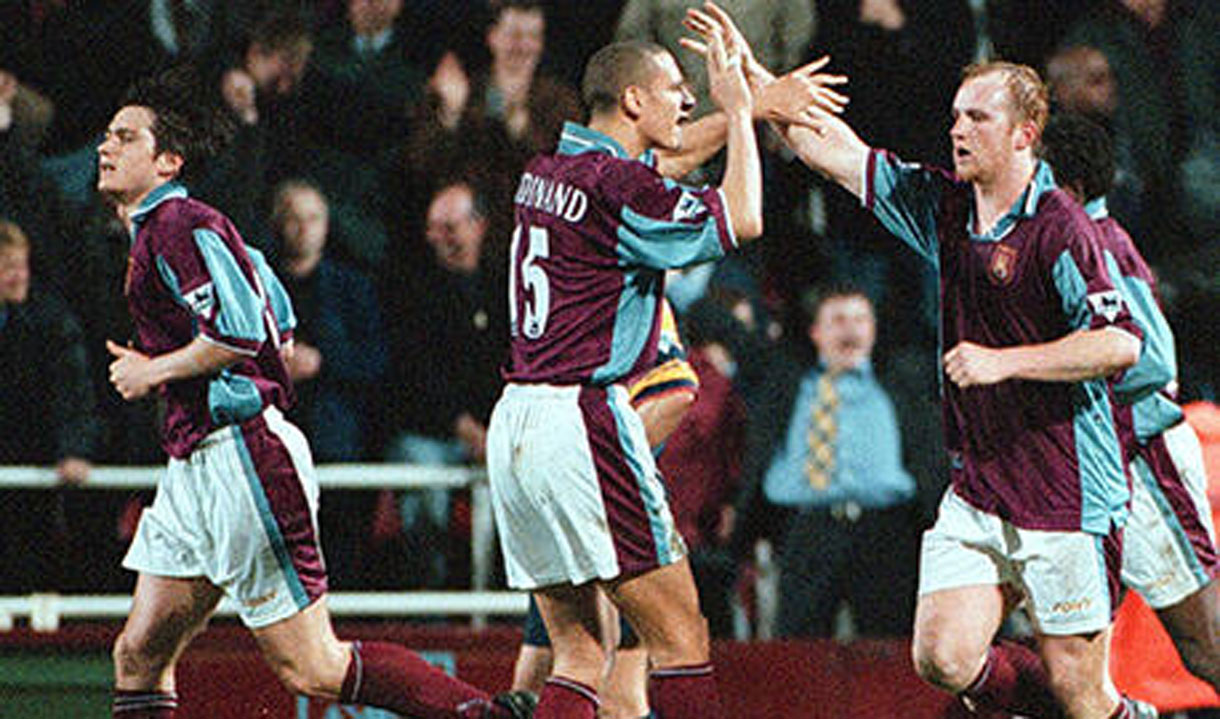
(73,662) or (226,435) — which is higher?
(226,435)

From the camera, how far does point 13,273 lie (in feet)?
27.4

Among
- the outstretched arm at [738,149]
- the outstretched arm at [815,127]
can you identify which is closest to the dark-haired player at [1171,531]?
the outstretched arm at [815,127]

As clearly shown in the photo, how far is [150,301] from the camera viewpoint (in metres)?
6.09

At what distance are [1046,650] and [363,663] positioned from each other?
1955 millimetres

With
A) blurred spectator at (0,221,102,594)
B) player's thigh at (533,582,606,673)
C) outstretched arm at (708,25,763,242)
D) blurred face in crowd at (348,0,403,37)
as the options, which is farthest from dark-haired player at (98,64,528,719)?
blurred face in crowd at (348,0,403,37)

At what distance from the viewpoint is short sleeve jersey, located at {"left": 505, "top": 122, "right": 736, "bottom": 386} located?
5.84m

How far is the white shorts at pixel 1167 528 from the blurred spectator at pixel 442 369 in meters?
2.70

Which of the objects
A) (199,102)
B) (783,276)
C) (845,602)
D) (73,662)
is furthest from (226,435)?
(783,276)

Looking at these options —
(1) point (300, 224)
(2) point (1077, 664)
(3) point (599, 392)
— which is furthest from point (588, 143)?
(1) point (300, 224)

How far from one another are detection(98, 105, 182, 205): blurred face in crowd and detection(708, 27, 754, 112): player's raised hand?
158 centimetres

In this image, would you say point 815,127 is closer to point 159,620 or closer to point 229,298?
point 229,298

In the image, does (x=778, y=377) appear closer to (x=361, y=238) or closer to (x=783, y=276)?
(x=783, y=276)

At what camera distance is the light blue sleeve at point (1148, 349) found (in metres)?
6.53

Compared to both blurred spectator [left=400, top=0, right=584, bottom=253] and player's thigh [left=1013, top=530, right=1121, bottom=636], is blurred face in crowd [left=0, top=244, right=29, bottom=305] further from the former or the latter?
player's thigh [left=1013, top=530, right=1121, bottom=636]
